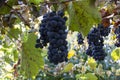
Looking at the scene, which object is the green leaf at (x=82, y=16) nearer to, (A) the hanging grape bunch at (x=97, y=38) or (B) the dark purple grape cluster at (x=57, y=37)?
(B) the dark purple grape cluster at (x=57, y=37)

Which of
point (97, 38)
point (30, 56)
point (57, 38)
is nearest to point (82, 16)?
point (57, 38)

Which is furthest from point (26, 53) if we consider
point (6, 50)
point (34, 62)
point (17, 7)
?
point (6, 50)

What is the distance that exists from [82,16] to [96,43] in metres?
0.59

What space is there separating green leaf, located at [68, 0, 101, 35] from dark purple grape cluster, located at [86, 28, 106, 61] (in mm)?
452

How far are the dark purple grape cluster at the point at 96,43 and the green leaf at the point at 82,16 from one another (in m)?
0.45

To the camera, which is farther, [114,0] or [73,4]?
[114,0]

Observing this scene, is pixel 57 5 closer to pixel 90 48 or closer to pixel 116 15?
pixel 116 15

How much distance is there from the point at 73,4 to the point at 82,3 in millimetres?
25

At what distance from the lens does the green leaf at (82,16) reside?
93cm

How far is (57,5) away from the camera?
992 mm

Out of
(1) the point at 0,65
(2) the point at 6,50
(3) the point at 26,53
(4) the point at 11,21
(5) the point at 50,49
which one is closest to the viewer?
(5) the point at 50,49

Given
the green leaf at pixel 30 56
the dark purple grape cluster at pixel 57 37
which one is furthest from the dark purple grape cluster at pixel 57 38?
the green leaf at pixel 30 56

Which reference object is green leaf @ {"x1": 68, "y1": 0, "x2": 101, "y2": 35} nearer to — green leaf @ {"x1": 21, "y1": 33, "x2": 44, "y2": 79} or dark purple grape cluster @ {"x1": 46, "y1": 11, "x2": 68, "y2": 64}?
dark purple grape cluster @ {"x1": 46, "y1": 11, "x2": 68, "y2": 64}

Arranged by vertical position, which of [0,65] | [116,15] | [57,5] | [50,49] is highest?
[0,65]
